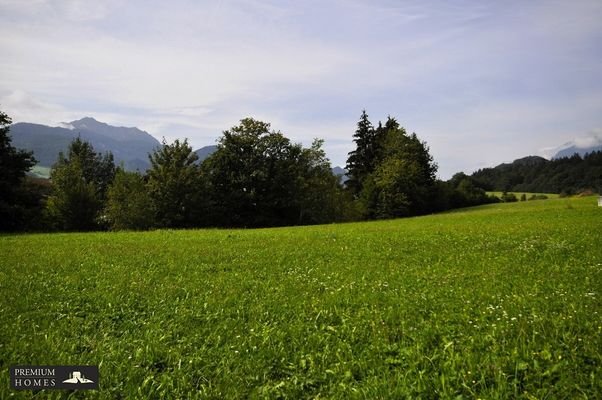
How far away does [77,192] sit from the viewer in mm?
53812

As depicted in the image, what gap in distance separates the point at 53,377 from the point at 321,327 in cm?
463

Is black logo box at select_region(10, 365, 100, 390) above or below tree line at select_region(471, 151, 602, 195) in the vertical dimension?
below

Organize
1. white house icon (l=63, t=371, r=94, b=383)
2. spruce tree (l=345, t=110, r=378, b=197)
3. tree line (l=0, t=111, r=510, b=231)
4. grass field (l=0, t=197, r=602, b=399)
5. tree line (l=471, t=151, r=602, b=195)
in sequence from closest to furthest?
1. grass field (l=0, t=197, r=602, b=399)
2. white house icon (l=63, t=371, r=94, b=383)
3. tree line (l=0, t=111, r=510, b=231)
4. spruce tree (l=345, t=110, r=378, b=197)
5. tree line (l=471, t=151, r=602, b=195)

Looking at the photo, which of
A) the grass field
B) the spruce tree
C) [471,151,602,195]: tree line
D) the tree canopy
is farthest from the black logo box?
[471,151,602,195]: tree line

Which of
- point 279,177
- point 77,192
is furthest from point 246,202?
point 77,192

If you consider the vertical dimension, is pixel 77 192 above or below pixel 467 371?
above

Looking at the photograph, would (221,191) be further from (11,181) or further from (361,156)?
(361,156)

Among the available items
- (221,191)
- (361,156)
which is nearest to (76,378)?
(221,191)

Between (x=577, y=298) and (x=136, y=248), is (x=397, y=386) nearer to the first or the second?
(x=577, y=298)

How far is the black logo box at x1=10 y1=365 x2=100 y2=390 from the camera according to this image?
5520 millimetres

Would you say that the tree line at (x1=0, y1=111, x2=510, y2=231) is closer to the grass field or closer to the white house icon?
the grass field

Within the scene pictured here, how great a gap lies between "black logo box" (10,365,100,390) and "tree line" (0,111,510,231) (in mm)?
43247

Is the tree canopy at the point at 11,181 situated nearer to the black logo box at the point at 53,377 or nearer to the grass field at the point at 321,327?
the grass field at the point at 321,327

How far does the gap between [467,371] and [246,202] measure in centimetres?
5597
